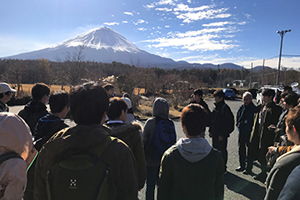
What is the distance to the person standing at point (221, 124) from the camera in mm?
4250

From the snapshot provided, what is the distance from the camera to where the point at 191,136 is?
182 cm

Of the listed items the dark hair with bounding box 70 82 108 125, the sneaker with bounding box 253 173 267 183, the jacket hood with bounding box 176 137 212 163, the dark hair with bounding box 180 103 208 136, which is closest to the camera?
the dark hair with bounding box 70 82 108 125

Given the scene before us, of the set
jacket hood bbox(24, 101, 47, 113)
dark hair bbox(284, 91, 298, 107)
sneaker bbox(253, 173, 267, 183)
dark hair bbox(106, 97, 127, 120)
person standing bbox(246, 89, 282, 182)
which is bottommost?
sneaker bbox(253, 173, 267, 183)

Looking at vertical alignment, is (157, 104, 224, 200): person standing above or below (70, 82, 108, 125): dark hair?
below

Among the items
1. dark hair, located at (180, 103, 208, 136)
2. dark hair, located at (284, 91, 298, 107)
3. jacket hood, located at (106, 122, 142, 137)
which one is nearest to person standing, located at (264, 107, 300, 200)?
dark hair, located at (180, 103, 208, 136)

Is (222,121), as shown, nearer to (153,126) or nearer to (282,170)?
(153,126)

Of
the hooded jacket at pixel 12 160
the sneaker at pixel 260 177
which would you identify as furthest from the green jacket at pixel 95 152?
the sneaker at pixel 260 177

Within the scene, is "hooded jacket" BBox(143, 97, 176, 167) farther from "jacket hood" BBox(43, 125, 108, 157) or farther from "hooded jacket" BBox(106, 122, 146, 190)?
"jacket hood" BBox(43, 125, 108, 157)

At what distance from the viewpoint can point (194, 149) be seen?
1.72 m

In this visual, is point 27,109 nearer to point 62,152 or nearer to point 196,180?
point 62,152

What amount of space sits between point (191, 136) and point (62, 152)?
1.12 metres

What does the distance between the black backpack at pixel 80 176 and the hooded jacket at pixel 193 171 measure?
722mm

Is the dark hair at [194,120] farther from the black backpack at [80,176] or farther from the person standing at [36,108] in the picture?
the person standing at [36,108]

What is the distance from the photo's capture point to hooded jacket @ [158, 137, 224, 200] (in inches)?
67.1
